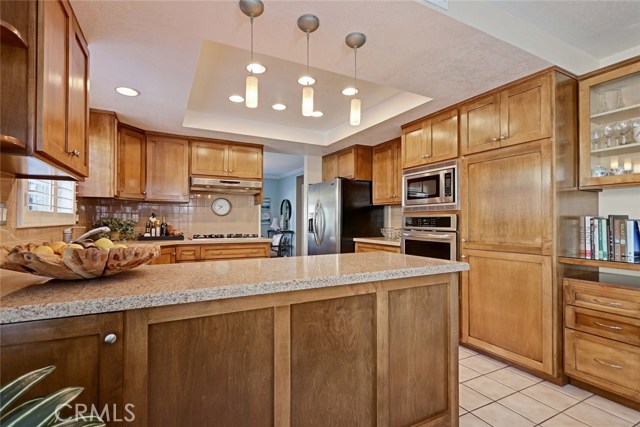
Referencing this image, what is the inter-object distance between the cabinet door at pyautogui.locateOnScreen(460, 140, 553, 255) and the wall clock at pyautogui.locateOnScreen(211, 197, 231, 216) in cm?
317

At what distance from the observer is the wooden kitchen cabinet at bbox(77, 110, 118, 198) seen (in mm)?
3135

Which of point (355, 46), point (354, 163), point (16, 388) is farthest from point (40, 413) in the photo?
point (354, 163)

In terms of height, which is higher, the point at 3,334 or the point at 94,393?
the point at 3,334

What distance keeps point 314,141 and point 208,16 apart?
2.89 metres

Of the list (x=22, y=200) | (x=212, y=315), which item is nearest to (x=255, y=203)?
(x=22, y=200)

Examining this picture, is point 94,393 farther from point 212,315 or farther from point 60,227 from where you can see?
point 60,227

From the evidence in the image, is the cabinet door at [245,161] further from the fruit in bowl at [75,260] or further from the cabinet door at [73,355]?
the cabinet door at [73,355]

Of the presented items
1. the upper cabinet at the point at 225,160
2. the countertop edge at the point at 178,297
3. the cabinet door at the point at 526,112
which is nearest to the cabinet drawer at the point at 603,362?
the cabinet door at the point at 526,112

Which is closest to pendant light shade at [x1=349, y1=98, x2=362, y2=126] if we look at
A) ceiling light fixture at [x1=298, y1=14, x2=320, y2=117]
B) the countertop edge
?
ceiling light fixture at [x1=298, y1=14, x2=320, y2=117]

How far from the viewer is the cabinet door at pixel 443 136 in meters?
2.90

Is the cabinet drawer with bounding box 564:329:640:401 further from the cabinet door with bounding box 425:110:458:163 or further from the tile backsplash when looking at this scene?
the tile backsplash

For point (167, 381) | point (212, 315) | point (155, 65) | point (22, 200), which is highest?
point (155, 65)

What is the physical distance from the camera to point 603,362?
2.04m

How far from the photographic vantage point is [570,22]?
205cm
